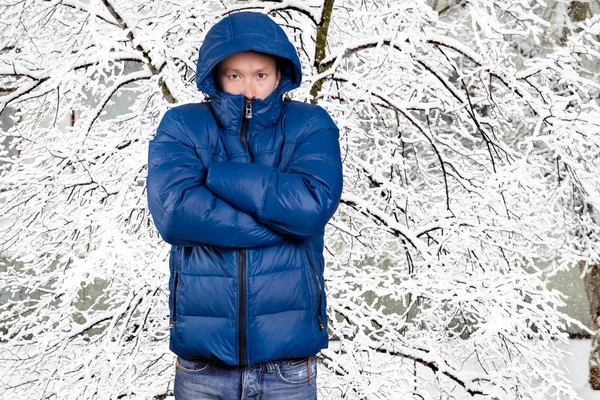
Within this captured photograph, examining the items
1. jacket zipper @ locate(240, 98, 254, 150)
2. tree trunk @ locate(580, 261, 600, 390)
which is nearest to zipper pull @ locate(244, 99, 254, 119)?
jacket zipper @ locate(240, 98, 254, 150)

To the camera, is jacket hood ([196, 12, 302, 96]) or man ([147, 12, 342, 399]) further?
jacket hood ([196, 12, 302, 96])

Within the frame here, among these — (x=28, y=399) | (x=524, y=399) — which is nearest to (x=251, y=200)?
(x=524, y=399)

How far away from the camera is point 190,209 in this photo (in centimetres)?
226

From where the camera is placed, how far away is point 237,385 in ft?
7.54

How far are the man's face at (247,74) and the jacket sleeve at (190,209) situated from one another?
0.84 feet

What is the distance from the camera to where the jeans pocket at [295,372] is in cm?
231

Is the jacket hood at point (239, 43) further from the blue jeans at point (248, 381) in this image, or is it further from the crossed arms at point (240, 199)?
the blue jeans at point (248, 381)

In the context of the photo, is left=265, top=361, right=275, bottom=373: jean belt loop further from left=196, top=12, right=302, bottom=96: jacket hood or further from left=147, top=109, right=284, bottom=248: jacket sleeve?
left=196, top=12, right=302, bottom=96: jacket hood

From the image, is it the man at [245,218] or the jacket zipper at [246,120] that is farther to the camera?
the jacket zipper at [246,120]

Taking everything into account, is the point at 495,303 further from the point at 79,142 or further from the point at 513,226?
the point at 79,142

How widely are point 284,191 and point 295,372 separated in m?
0.56

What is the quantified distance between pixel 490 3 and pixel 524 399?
216 centimetres

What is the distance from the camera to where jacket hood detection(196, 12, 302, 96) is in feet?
7.80

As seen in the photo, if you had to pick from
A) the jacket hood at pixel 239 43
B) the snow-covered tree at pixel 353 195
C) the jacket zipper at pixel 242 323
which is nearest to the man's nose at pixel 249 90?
the jacket hood at pixel 239 43
